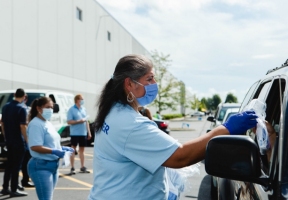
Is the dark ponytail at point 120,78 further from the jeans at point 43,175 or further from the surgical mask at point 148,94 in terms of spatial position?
the jeans at point 43,175

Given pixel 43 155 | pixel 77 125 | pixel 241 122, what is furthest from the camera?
pixel 77 125

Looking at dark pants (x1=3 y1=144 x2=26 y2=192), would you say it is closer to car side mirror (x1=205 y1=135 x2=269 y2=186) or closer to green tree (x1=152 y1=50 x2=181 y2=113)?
car side mirror (x1=205 y1=135 x2=269 y2=186)

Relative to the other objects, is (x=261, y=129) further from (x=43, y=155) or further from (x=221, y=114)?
(x=221, y=114)

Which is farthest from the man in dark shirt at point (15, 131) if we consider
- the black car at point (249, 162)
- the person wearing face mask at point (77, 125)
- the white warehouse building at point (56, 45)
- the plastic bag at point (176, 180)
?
the white warehouse building at point (56, 45)

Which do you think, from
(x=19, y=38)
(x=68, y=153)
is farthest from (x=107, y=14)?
(x=68, y=153)

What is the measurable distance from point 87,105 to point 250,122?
2862cm

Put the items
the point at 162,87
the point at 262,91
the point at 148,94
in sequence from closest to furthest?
the point at 148,94, the point at 262,91, the point at 162,87

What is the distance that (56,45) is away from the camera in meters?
24.3

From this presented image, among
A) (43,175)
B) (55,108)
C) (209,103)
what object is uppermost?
(55,108)

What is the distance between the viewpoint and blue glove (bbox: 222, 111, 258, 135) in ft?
6.96

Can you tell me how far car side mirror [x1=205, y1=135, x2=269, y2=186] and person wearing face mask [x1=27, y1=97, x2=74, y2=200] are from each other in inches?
123

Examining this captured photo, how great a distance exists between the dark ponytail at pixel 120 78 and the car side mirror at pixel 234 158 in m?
0.61

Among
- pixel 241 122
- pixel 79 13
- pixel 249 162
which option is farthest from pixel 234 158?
pixel 79 13

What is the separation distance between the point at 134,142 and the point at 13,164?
19.6ft
